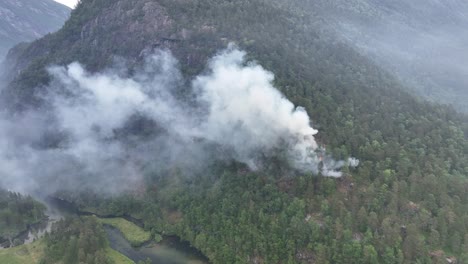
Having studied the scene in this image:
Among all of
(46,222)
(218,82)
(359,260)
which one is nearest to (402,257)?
(359,260)

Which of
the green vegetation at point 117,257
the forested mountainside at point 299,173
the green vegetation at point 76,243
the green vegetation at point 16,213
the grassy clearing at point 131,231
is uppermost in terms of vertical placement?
the forested mountainside at point 299,173

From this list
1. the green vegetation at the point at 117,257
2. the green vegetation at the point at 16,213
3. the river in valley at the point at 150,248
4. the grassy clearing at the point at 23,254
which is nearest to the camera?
the grassy clearing at the point at 23,254

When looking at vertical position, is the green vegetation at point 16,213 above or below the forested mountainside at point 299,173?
below

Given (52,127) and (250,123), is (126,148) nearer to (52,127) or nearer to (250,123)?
(52,127)

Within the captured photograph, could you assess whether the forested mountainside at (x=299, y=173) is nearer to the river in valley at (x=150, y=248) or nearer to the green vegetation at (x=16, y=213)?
the river in valley at (x=150, y=248)

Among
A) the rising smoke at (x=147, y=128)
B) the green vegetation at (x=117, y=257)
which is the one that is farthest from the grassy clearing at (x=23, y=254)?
the rising smoke at (x=147, y=128)

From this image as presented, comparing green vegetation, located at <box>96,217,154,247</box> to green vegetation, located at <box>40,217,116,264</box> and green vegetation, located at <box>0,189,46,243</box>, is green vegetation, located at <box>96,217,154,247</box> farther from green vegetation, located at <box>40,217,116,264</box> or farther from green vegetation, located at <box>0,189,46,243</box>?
green vegetation, located at <box>0,189,46,243</box>

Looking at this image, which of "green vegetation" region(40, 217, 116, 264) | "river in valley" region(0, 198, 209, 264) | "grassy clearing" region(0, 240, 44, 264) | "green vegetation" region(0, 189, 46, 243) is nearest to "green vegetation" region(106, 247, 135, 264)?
"green vegetation" region(40, 217, 116, 264)
